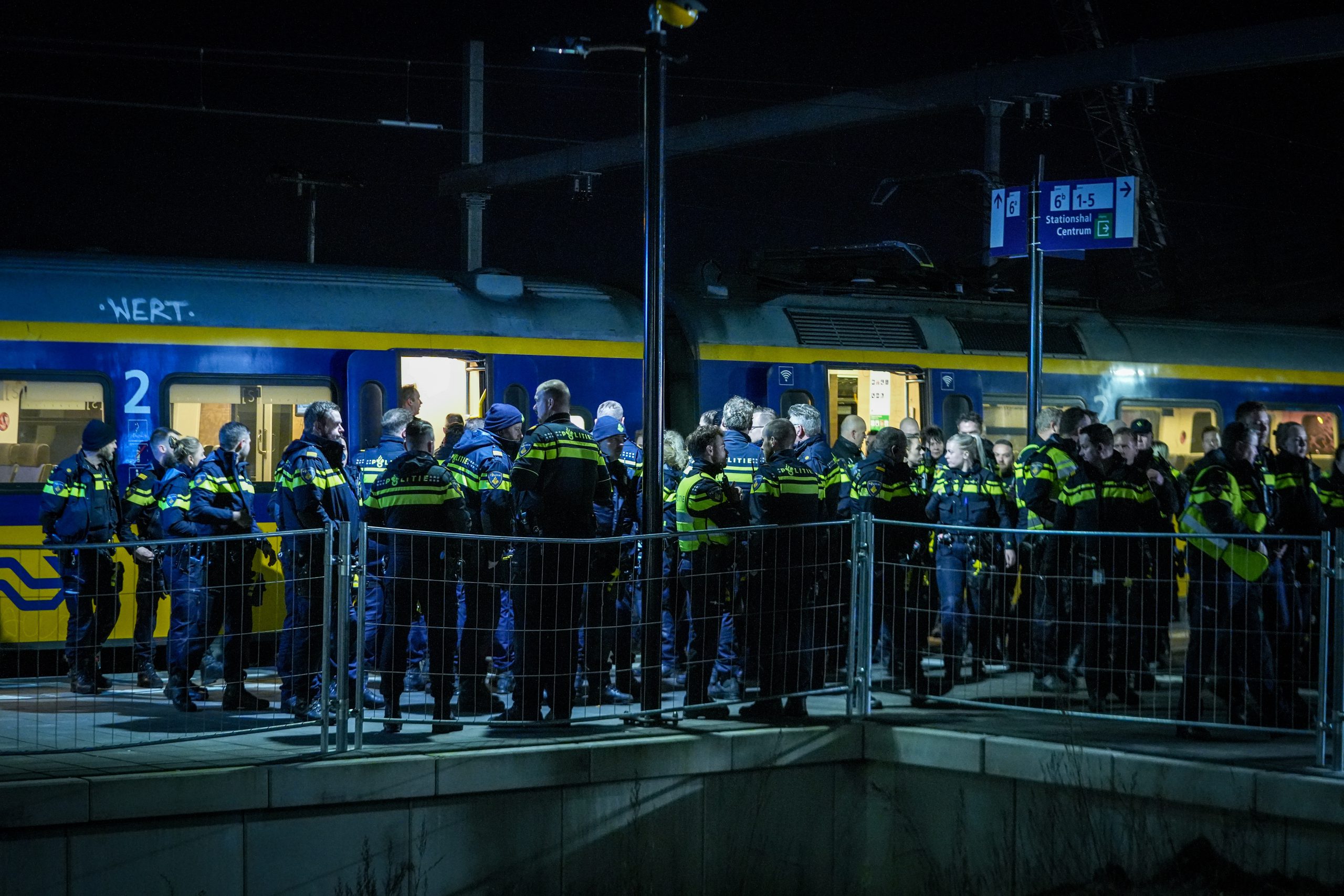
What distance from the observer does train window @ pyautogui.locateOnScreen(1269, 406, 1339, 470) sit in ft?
61.1

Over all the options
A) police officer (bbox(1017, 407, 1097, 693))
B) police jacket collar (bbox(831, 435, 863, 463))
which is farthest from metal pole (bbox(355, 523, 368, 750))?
police jacket collar (bbox(831, 435, 863, 463))

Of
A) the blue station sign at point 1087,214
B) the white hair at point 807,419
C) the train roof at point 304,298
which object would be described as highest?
the blue station sign at point 1087,214

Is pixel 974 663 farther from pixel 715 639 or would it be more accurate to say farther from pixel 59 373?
pixel 59 373

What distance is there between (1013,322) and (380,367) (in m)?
7.64

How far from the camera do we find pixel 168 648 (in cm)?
841

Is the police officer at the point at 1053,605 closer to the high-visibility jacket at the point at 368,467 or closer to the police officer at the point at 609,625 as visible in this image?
the police officer at the point at 609,625

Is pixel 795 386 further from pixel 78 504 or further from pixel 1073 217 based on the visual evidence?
pixel 78 504

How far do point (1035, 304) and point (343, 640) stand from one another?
7.71 meters

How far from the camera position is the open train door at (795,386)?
15.0 meters

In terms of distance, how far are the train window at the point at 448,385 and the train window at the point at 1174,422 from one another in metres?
7.72

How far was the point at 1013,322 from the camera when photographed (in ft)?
56.3

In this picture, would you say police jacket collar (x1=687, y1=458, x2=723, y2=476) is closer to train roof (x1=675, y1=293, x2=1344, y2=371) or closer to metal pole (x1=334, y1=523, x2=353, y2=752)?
metal pole (x1=334, y1=523, x2=353, y2=752)

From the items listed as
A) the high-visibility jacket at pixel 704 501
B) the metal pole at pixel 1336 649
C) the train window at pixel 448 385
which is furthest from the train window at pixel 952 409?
the metal pole at pixel 1336 649

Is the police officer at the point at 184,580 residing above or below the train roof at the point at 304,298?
below
